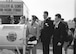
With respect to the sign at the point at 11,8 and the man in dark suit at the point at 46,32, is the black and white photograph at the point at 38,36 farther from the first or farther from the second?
the sign at the point at 11,8

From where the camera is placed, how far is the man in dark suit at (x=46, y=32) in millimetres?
6598

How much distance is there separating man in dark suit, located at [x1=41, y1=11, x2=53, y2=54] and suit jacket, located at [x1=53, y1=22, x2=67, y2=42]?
0.26 m

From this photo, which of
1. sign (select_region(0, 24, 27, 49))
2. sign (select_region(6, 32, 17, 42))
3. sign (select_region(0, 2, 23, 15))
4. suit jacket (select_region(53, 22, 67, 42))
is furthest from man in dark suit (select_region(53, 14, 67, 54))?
sign (select_region(0, 2, 23, 15))

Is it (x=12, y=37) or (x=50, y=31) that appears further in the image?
(x=50, y=31)

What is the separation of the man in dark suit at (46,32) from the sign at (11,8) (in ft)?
22.2

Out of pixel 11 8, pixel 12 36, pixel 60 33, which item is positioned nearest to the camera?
pixel 12 36

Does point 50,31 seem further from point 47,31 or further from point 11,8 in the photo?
point 11,8

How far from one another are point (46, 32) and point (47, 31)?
→ 0.05m

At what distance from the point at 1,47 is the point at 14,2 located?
8.27 m

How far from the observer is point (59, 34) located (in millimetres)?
6395

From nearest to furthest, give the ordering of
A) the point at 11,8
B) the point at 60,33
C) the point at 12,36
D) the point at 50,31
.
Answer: the point at 12,36, the point at 60,33, the point at 50,31, the point at 11,8

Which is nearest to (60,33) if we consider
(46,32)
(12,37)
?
(46,32)

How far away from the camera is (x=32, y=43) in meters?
6.27

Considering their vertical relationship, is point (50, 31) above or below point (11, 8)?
below
